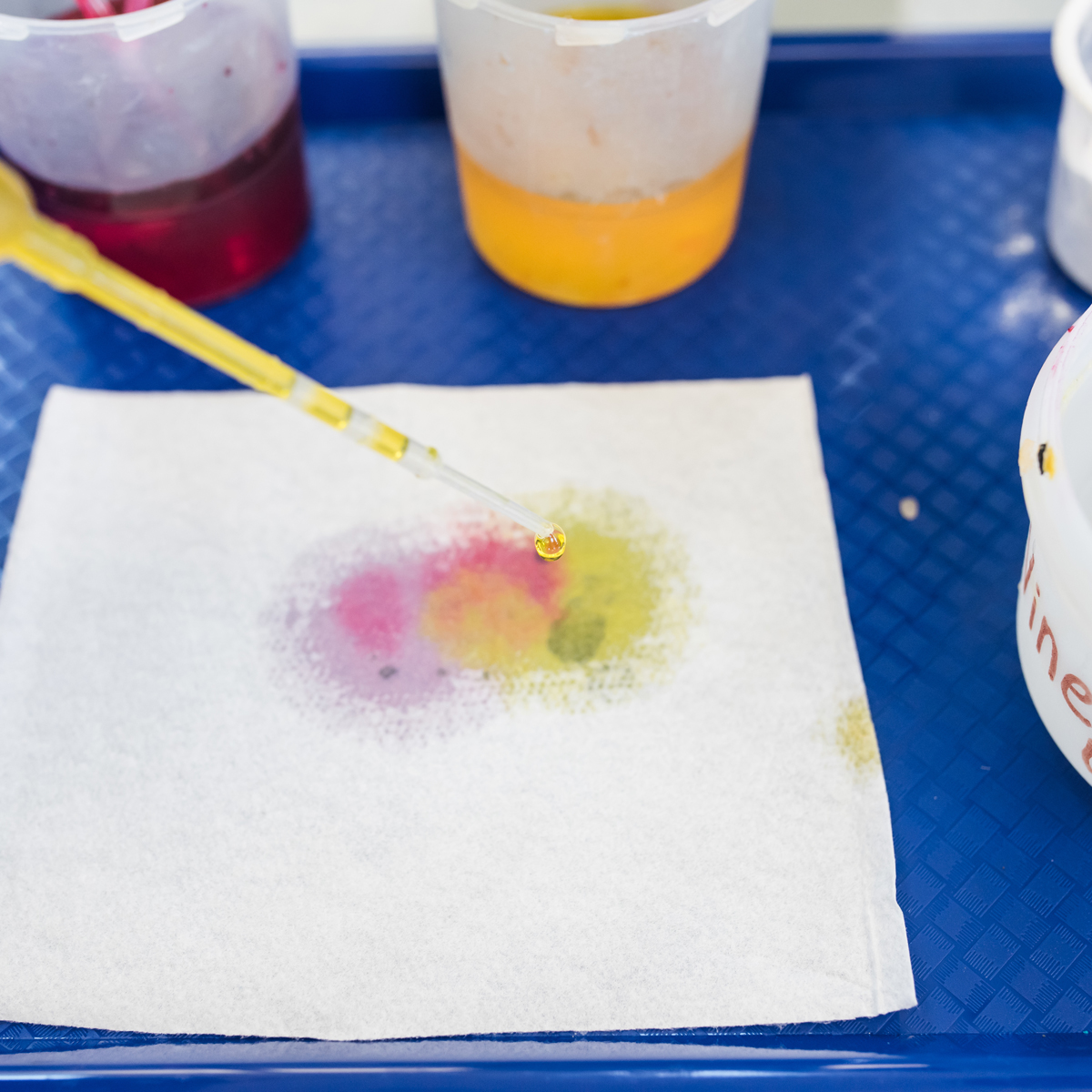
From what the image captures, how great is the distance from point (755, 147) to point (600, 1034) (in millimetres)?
781

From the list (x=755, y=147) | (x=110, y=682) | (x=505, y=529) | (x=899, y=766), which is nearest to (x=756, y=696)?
(x=899, y=766)

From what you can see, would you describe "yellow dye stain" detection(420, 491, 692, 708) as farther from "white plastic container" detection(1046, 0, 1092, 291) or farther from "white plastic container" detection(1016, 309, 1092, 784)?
"white plastic container" detection(1046, 0, 1092, 291)

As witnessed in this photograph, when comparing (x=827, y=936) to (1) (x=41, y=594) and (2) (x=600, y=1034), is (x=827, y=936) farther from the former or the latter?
(1) (x=41, y=594)

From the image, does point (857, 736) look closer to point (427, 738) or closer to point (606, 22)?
point (427, 738)

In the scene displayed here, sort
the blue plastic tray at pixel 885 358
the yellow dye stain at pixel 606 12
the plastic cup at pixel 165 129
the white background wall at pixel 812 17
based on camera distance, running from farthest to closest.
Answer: the white background wall at pixel 812 17 → the yellow dye stain at pixel 606 12 → the plastic cup at pixel 165 129 → the blue plastic tray at pixel 885 358

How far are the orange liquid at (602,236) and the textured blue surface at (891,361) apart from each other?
0.02 m

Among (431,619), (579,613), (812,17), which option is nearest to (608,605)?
(579,613)

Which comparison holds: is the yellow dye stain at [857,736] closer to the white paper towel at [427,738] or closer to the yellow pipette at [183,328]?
the white paper towel at [427,738]

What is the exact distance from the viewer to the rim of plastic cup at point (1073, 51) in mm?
787

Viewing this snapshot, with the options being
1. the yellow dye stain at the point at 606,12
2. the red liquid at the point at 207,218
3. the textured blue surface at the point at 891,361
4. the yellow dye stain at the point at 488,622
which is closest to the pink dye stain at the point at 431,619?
the yellow dye stain at the point at 488,622

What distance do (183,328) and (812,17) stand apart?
28.1 inches

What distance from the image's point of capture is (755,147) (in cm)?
104

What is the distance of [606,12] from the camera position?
2.83 feet

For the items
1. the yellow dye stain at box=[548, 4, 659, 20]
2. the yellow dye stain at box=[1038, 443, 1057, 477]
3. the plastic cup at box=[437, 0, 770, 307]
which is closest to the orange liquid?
the plastic cup at box=[437, 0, 770, 307]
